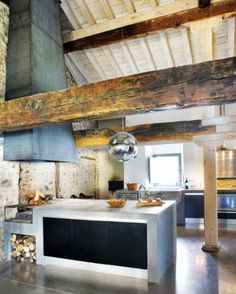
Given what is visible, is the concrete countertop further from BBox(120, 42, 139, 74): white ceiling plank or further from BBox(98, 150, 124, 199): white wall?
BBox(98, 150, 124, 199): white wall

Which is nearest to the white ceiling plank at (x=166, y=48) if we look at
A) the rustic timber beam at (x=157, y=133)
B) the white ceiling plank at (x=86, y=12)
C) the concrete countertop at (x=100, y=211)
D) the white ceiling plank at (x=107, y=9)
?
the white ceiling plank at (x=107, y=9)

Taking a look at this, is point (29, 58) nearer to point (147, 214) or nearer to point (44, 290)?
point (147, 214)

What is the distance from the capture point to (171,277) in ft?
12.6

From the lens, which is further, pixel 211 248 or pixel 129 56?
pixel 129 56

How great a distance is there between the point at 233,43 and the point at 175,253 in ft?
15.0

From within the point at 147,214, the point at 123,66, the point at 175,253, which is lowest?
the point at 175,253

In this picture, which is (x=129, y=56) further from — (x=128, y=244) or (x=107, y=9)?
(x=128, y=244)

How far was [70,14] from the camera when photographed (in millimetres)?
5422

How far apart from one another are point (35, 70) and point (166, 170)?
5535mm

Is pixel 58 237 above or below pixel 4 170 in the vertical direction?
below

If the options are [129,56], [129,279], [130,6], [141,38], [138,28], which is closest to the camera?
[129,279]

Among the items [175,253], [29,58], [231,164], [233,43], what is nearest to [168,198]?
[231,164]

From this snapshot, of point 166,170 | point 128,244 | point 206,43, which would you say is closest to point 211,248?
point 128,244

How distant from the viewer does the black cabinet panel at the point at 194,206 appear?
7.26m
